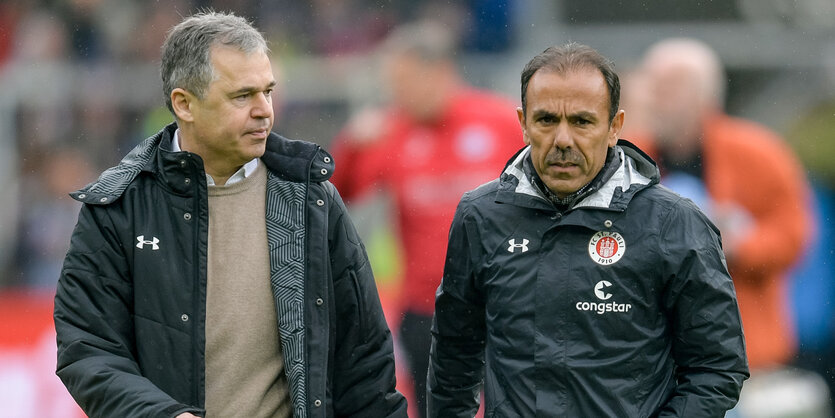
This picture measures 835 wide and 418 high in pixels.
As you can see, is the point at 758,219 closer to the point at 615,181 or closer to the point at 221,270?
the point at 615,181

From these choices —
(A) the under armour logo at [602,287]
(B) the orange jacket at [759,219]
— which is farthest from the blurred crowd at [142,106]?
(A) the under armour logo at [602,287]

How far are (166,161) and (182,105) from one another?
0.17m

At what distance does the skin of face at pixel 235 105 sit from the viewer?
3.38 m

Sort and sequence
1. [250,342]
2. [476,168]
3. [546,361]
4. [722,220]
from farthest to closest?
[476,168], [722,220], [250,342], [546,361]

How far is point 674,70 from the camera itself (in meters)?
6.28

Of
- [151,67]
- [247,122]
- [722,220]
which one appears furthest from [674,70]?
[151,67]

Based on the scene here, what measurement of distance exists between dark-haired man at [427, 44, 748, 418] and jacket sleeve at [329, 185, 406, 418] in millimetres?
339

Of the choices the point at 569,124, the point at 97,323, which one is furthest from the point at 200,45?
the point at 569,124

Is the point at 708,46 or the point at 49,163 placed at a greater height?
the point at 708,46

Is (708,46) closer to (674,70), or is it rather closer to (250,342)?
(674,70)

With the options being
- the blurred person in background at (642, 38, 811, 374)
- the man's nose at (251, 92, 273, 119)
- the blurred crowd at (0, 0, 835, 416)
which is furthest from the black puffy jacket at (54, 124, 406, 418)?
the blurred crowd at (0, 0, 835, 416)

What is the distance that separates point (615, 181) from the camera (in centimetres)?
325

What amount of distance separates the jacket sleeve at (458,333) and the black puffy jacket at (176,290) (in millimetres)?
173

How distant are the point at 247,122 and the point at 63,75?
23.1ft
